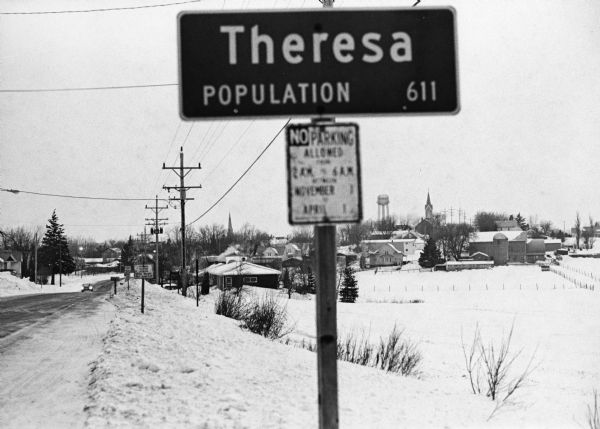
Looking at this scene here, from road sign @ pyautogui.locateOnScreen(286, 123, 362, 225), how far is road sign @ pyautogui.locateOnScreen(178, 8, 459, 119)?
15 centimetres

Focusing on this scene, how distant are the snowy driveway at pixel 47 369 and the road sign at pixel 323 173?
467cm

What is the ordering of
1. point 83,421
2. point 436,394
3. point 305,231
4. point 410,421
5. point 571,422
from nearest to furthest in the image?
point 83,421 → point 410,421 → point 436,394 → point 571,422 → point 305,231

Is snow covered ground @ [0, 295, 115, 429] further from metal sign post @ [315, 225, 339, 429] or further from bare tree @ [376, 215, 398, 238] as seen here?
bare tree @ [376, 215, 398, 238]

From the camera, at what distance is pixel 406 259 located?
12269 centimetres

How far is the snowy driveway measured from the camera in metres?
6.46

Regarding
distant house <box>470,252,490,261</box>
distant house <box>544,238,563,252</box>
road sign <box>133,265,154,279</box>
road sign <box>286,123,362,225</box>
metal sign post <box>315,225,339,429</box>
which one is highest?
road sign <box>286,123,362,225</box>

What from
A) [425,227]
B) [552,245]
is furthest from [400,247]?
[552,245]

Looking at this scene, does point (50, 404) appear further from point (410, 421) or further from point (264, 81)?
point (264, 81)

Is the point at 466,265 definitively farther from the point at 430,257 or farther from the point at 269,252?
the point at 269,252

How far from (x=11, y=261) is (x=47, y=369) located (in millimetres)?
86071

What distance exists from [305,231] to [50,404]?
494 feet

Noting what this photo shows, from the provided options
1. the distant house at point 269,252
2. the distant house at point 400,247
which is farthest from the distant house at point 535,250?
the distant house at point 269,252

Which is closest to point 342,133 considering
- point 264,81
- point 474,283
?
point 264,81

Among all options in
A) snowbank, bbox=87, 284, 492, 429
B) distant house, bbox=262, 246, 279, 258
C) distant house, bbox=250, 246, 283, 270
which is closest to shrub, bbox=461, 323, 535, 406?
snowbank, bbox=87, 284, 492, 429
